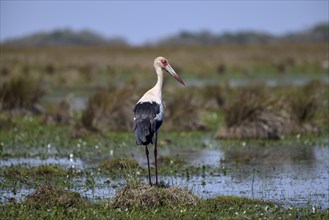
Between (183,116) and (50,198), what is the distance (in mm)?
9994

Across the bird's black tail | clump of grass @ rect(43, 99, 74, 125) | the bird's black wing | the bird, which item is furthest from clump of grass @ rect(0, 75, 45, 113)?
the bird's black tail

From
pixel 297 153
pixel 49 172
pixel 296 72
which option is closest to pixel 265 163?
pixel 297 153

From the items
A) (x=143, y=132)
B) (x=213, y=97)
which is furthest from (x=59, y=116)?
(x=143, y=132)

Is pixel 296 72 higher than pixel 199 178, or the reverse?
pixel 296 72

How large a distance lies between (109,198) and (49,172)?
3012mm

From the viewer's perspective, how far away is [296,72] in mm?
49375

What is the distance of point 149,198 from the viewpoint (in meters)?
11.4

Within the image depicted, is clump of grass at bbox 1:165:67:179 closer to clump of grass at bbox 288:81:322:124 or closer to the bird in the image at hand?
the bird

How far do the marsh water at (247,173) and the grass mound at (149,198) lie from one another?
1.06 meters

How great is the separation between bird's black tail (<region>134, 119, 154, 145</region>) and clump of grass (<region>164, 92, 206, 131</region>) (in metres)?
8.72

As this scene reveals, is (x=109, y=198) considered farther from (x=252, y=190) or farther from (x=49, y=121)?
(x=49, y=121)

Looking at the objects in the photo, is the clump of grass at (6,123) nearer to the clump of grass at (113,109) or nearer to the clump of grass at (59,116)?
the clump of grass at (59,116)

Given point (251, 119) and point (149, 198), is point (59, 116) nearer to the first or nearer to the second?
point (251, 119)

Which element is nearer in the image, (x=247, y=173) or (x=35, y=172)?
(x=35, y=172)
